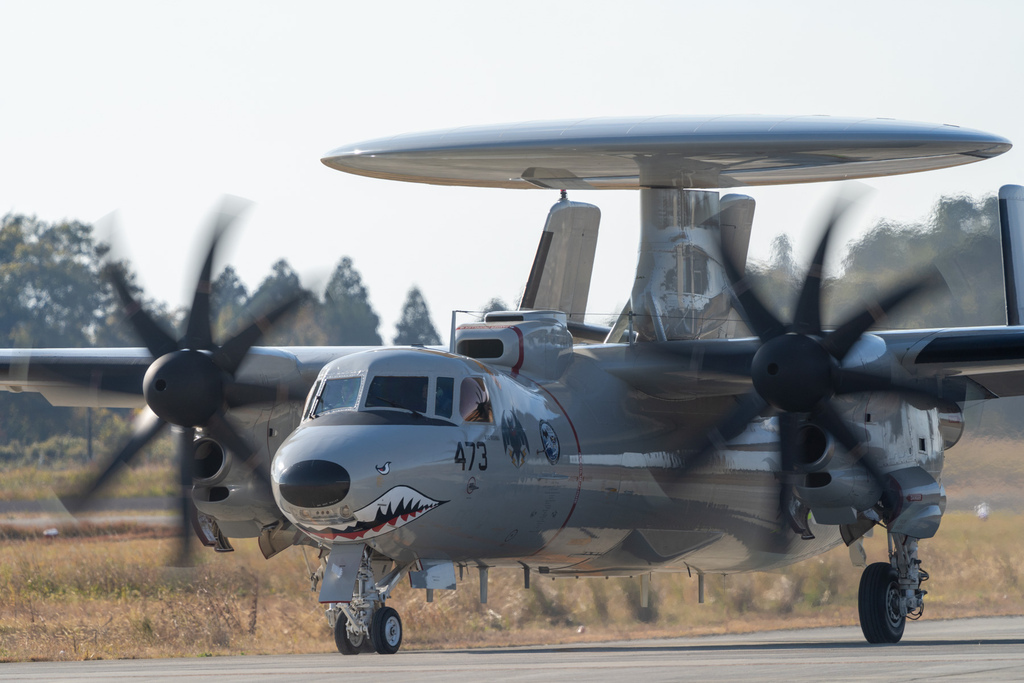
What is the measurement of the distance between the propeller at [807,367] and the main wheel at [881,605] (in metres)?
2.47

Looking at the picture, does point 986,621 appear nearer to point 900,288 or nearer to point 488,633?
point 488,633

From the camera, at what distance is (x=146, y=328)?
18.0 meters

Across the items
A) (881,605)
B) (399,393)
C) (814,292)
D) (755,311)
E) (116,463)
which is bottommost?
(881,605)

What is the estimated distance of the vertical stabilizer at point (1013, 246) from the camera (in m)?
20.7

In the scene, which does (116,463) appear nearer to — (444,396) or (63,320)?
(444,396)

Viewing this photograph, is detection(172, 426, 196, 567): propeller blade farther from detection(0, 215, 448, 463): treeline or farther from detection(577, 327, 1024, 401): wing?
detection(0, 215, 448, 463): treeline

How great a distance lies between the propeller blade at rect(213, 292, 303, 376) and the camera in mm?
17047

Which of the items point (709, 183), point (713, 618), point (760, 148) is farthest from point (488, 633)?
point (760, 148)

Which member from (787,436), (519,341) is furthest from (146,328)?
(787,436)

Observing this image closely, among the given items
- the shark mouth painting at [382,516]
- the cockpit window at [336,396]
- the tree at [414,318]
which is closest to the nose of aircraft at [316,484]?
the shark mouth painting at [382,516]

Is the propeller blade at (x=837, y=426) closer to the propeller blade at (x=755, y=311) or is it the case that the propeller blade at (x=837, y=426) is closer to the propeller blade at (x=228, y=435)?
the propeller blade at (x=755, y=311)

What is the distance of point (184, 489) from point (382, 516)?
4.77 m

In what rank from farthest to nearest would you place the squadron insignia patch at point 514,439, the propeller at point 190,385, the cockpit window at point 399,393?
the propeller at point 190,385 < the squadron insignia patch at point 514,439 < the cockpit window at point 399,393

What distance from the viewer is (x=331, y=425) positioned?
47.2ft
